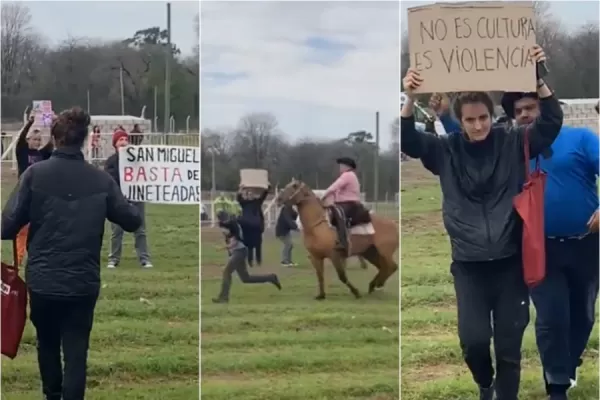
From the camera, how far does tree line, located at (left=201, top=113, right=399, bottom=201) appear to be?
4.00m

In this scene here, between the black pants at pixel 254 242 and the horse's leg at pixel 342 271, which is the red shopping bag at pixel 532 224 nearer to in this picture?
the horse's leg at pixel 342 271

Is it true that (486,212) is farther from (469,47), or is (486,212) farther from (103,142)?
(103,142)

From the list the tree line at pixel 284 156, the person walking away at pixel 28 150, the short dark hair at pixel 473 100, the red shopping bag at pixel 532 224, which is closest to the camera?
the red shopping bag at pixel 532 224

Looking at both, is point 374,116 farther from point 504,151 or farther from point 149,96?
point 149,96

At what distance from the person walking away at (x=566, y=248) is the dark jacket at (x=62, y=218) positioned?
1.74m

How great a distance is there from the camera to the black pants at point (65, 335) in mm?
3643

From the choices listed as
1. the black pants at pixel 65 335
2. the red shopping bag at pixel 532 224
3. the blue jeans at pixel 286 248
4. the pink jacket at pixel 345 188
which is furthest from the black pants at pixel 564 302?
the black pants at pixel 65 335

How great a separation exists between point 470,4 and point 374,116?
63 centimetres

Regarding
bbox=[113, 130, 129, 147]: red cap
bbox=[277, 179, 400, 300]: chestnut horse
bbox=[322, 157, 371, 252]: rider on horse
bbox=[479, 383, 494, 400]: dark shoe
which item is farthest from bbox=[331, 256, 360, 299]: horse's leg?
bbox=[113, 130, 129, 147]: red cap

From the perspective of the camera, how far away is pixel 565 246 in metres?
3.89

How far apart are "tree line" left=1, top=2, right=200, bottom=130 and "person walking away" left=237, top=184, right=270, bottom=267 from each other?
39 cm

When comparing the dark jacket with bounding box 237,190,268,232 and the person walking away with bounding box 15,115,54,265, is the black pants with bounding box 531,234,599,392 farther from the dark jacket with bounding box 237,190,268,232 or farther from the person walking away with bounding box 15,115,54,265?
the person walking away with bounding box 15,115,54,265

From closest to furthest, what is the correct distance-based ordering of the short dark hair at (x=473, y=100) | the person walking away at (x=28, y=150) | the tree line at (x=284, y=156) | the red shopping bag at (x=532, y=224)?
the red shopping bag at (x=532, y=224) → the short dark hair at (x=473, y=100) → the person walking away at (x=28, y=150) → the tree line at (x=284, y=156)

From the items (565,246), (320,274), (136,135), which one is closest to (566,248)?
(565,246)
